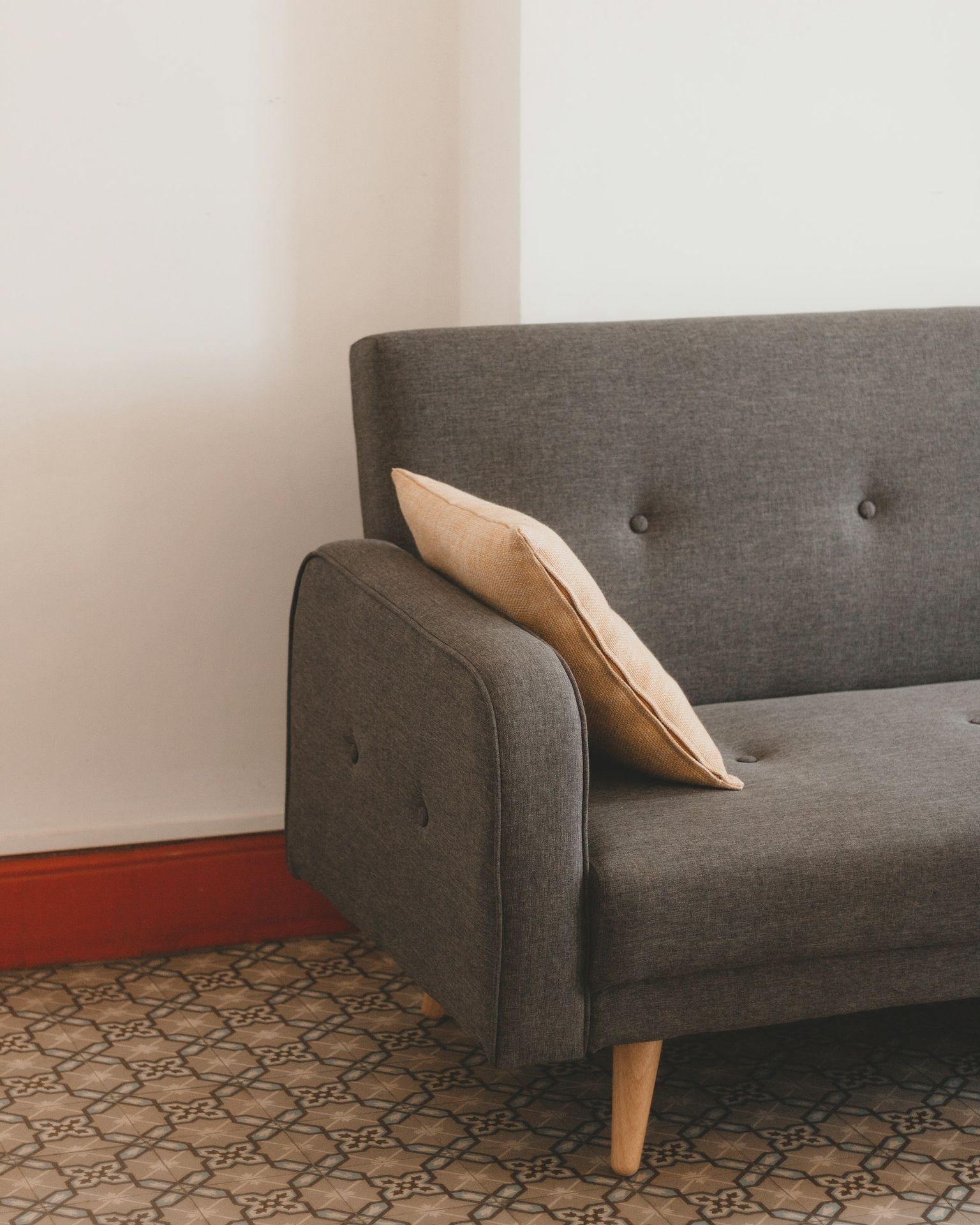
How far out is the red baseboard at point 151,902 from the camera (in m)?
2.10

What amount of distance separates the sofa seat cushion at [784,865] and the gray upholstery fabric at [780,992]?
0.02 metres

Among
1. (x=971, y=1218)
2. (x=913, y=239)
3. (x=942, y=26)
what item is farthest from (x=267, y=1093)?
(x=942, y=26)

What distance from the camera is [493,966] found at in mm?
1370

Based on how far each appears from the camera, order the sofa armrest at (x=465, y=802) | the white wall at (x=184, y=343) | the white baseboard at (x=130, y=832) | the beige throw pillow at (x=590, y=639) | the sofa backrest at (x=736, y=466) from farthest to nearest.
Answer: the white baseboard at (x=130, y=832) < the white wall at (x=184, y=343) < the sofa backrest at (x=736, y=466) < the beige throw pillow at (x=590, y=639) < the sofa armrest at (x=465, y=802)

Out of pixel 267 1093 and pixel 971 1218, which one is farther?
pixel 267 1093

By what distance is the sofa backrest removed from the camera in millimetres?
1851

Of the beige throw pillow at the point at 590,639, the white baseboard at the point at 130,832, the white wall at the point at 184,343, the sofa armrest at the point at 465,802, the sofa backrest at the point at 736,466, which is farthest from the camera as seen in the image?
the white baseboard at the point at 130,832

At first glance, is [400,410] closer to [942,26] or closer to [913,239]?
[913,239]

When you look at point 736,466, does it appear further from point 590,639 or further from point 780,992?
point 780,992

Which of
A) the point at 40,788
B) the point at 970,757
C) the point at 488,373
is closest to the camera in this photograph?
the point at 970,757

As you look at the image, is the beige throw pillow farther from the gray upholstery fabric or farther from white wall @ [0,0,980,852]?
white wall @ [0,0,980,852]

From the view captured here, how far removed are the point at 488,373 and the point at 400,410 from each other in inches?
5.1

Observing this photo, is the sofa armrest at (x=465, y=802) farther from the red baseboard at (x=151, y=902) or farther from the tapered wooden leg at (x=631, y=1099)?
the red baseboard at (x=151, y=902)

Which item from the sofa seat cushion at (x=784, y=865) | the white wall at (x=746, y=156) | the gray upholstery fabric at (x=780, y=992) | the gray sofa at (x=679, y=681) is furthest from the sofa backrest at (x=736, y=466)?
the gray upholstery fabric at (x=780, y=992)
